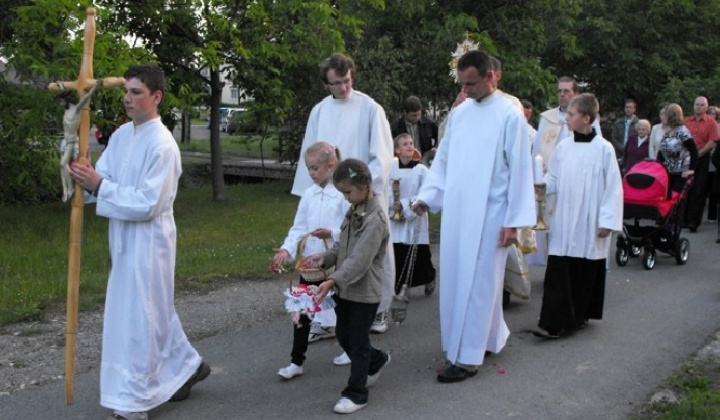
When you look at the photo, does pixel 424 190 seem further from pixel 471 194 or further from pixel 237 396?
pixel 237 396

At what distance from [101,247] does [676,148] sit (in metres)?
7.47

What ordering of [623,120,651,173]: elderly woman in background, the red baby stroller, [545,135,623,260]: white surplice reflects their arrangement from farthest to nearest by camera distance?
[623,120,651,173]: elderly woman in background → the red baby stroller → [545,135,623,260]: white surplice

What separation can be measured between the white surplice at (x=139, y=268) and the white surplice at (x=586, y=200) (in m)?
3.41

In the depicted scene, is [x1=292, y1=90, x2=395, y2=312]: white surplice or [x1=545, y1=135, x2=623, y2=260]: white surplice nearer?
[x1=292, y1=90, x2=395, y2=312]: white surplice

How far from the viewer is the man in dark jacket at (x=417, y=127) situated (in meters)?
10.0

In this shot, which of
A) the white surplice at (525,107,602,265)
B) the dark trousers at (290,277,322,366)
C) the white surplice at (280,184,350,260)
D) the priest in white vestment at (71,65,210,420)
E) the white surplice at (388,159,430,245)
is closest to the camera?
the priest in white vestment at (71,65,210,420)

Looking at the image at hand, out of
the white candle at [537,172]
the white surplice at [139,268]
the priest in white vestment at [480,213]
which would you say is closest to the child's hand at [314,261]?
the white surplice at [139,268]

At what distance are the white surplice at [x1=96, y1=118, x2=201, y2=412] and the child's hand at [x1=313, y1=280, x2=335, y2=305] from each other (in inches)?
35.2

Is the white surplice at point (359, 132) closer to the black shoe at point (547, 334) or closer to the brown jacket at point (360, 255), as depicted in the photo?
the brown jacket at point (360, 255)

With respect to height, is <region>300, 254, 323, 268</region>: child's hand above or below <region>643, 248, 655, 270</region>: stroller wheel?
above

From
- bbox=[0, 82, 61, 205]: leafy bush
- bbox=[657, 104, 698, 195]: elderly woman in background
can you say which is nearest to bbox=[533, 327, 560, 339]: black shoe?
bbox=[657, 104, 698, 195]: elderly woman in background

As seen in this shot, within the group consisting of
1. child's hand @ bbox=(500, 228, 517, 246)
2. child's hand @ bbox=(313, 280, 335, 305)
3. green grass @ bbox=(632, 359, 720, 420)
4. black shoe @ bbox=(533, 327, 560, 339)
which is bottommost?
black shoe @ bbox=(533, 327, 560, 339)

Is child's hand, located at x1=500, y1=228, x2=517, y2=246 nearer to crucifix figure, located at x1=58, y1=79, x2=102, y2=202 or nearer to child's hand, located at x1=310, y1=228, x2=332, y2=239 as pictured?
child's hand, located at x1=310, y1=228, x2=332, y2=239

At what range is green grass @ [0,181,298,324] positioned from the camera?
833 centimetres
